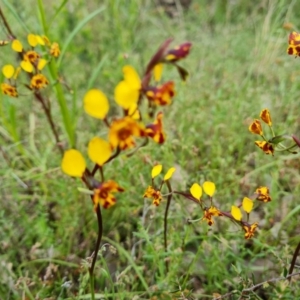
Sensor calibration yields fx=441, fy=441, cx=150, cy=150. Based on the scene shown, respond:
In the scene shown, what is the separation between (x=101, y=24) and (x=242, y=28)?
2.77ft

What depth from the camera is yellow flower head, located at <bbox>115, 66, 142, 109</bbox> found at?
1.82 feet

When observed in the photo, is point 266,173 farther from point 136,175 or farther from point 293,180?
point 136,175

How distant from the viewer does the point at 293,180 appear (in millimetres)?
1523

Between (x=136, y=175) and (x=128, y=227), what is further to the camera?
(x=136, y=175)

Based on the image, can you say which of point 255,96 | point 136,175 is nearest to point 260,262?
point 136,175

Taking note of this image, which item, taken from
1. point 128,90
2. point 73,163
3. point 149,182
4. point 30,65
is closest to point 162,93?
point 128,90

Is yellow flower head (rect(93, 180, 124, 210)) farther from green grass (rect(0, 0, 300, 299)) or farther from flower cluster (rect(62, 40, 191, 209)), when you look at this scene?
green grass (rect(0, 0, 300, 299))

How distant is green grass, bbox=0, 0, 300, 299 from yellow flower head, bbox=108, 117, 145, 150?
0.42 m

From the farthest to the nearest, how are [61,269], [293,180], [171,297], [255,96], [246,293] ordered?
[255,96] → [293,180] → [61,269] → [171,297] → [246,293]

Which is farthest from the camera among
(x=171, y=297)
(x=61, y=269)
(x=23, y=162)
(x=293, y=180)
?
(x=23, y=162)

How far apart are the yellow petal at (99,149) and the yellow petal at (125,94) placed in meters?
0.07

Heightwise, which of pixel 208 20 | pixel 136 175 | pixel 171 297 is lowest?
pixel 171 297

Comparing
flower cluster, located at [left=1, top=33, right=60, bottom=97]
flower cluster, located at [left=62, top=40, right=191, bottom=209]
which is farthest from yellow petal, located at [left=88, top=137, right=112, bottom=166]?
flower cluster, located at [left=1, top=33, right=60, bottom=97]

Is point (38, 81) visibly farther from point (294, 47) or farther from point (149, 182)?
point (294, 47)
